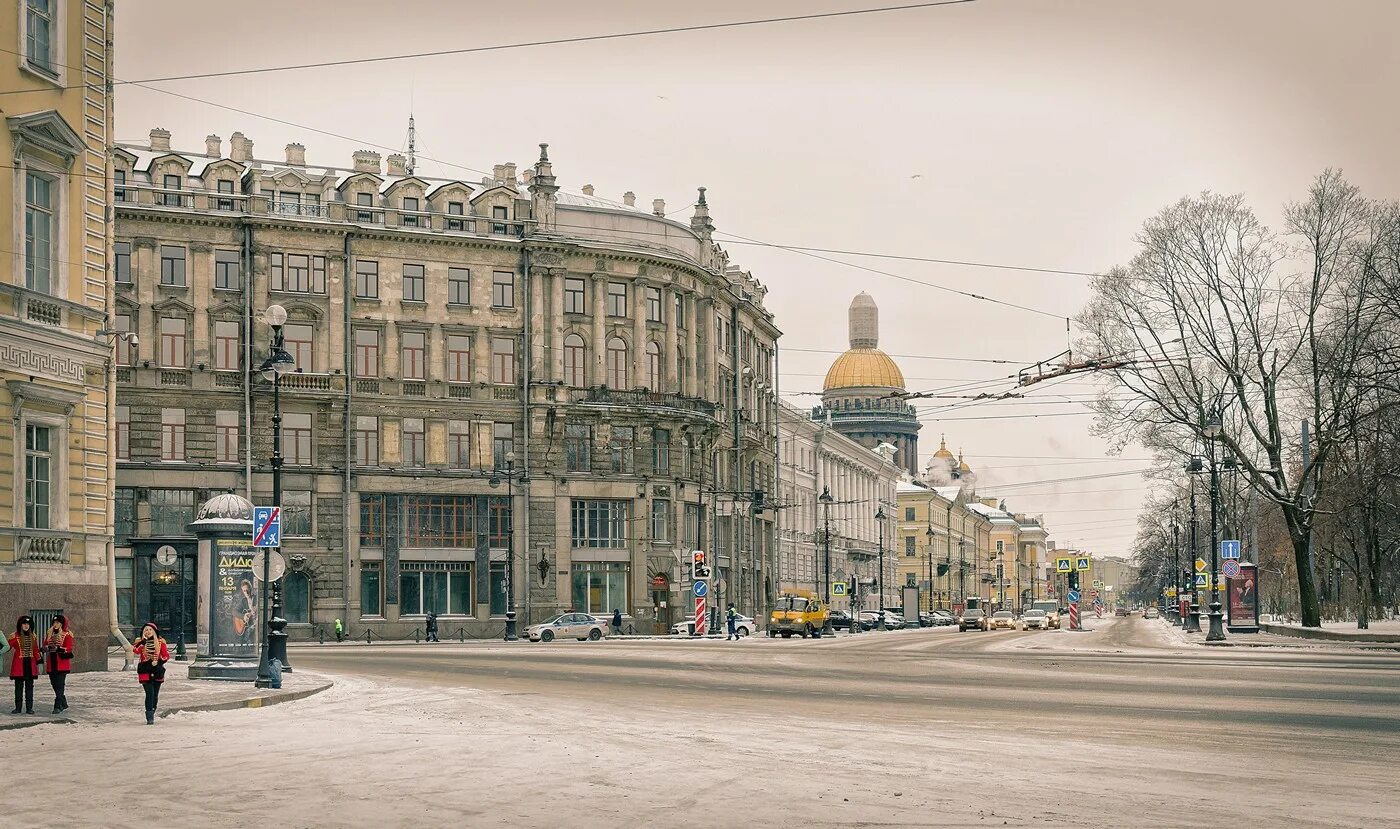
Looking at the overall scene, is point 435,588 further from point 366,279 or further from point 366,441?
point 366,279

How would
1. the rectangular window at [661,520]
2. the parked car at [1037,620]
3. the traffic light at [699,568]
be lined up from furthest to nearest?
the parked car at [1037,620] < the rectangular window at [661,520] < the traffic light at [699,568]

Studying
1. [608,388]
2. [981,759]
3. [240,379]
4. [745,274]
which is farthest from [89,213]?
[745,274]

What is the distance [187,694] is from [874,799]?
56.3 ft

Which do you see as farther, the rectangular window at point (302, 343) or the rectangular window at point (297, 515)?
the rectangular window at point (302, 343)

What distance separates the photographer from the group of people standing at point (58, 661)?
21875mm

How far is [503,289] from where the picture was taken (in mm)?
78188

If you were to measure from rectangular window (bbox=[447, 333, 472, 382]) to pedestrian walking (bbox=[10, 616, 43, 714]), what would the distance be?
54353 millimetres

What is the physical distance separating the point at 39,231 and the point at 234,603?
352 inches

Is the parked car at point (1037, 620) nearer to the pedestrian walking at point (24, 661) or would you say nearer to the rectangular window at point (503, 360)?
the rectangular window at point (503, 360)

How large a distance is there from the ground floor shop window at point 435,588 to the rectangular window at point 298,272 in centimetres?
1395

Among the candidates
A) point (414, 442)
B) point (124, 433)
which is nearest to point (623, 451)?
point (414, 442)

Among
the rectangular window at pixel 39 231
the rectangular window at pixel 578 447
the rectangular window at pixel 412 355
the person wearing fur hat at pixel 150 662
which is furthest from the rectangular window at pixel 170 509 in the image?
the person wearing fur hat at pixel 150 662

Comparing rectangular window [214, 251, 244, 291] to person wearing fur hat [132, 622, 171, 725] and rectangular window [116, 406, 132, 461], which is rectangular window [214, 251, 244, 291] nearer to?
rectangular window [116, 406, 132, 461]

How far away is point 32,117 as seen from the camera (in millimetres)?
29484
